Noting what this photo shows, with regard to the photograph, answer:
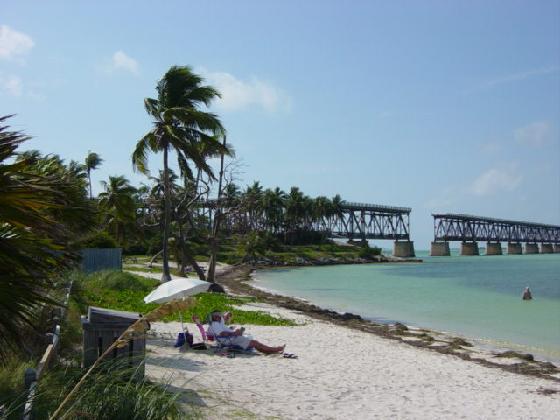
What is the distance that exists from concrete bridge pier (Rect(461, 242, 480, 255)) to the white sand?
16838 centimetres

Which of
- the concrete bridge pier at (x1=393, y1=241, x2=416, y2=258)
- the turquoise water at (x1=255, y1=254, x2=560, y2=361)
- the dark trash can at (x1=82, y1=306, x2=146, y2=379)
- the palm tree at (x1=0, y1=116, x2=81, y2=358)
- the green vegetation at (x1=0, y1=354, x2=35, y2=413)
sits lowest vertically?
the turquoise water at (x1=255, y1=254, x2=560, y2=361)

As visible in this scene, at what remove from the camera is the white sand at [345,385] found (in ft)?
27.0

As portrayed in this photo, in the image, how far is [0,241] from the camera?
4.29 metres

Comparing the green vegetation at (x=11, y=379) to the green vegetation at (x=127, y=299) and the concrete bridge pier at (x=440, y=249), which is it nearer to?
the green vegetation at (x=127, y=299)

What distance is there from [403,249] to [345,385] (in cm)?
13739

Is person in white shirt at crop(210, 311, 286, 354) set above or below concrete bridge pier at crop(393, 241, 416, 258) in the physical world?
below

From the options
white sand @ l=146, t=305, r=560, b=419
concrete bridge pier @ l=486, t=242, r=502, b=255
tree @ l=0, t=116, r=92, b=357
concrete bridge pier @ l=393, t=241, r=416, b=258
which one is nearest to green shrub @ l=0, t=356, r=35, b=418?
tree @ l=0, t=116, r=92, b=357

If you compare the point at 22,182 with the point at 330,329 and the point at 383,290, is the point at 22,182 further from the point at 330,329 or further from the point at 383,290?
the point at 383,290

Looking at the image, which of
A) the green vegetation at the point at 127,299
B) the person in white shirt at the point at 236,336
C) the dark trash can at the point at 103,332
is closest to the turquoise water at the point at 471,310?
the green vegetation at the point at 127,299

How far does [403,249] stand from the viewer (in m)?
144

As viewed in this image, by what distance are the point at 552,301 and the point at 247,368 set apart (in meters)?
31.5

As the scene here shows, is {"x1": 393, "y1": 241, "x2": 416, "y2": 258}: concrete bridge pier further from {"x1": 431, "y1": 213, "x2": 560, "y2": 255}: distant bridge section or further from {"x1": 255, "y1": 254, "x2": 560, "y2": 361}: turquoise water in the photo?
{"x1": 255, "y1": 254, "x2": 560, "y2": 361}: turquoise water

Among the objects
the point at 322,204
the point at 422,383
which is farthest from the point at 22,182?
the point at 322,204

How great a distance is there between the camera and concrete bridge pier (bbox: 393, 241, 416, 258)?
144125 mm
